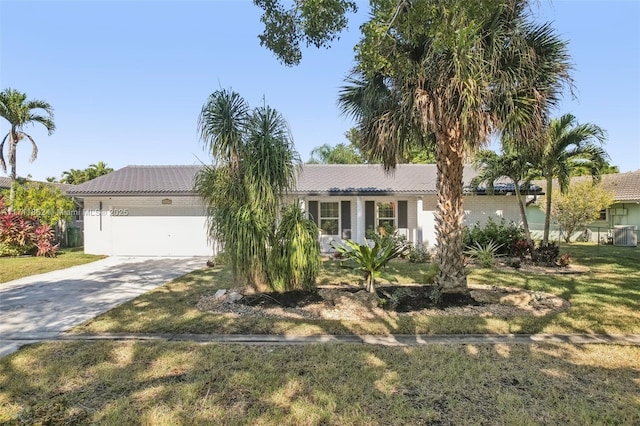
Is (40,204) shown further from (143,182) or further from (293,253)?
(293,253)

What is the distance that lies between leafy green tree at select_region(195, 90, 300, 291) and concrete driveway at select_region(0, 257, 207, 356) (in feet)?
9.62

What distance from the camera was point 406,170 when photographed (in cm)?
1988

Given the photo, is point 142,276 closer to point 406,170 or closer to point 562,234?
point 406,170

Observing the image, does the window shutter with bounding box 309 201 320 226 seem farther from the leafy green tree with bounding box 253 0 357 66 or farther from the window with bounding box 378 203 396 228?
the leafy green tree with bounding box 253 0 357 66

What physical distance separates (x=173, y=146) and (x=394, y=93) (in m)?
11.8

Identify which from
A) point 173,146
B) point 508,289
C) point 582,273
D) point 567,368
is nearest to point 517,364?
point 567,368

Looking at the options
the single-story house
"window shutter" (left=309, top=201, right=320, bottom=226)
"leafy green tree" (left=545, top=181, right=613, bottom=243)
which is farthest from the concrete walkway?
"leafy green tree" (left=545, top=181, right=613, bottom=243)

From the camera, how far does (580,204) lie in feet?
69.6

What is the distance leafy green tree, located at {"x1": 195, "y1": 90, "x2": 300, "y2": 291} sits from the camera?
7.48m

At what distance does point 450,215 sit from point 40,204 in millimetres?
18852

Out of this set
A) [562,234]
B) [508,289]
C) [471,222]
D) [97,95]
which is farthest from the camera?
[562,234]

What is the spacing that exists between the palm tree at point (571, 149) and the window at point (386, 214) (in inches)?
259

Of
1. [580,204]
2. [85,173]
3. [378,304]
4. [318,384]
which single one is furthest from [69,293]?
[85,173]

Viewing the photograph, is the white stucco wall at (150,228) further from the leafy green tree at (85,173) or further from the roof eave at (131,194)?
the leafy green tree at (85,173)
